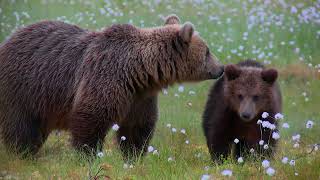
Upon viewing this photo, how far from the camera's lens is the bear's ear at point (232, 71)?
24.9 feet

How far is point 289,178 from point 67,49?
305 centimetres

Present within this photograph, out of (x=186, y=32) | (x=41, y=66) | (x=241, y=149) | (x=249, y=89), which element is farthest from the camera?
(x=241, y=149)

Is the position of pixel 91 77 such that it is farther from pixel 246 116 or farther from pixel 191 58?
pixel 246 116

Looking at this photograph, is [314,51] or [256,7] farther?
[256,7]

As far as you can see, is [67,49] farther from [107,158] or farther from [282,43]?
[282,43]

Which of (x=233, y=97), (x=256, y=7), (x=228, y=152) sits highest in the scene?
(x=233, y=97)

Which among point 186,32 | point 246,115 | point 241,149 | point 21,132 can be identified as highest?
point 186,32

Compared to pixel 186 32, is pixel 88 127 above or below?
below

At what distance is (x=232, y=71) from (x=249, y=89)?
0.94 feet

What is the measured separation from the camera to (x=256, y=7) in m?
14.8

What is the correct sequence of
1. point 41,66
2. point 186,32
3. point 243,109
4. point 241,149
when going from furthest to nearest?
point 241,149
point 41,66
point 243,109
point 186,32

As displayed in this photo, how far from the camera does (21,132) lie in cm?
741

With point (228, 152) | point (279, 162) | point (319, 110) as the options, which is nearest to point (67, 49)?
point (228, 152)

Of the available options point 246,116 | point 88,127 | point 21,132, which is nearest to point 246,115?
point 246,116
